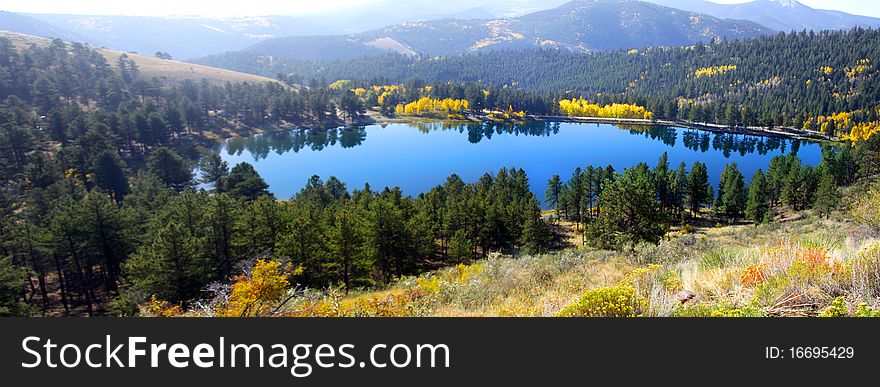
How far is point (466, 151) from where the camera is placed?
13450 cm

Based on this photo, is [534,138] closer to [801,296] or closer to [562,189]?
[562,189]

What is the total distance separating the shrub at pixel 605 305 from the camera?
7.76 m

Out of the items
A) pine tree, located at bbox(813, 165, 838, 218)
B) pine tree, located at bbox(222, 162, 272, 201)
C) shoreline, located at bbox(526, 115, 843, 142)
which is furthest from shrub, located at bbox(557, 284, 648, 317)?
shoreline, located at bbox(526, 115, 843, 142)

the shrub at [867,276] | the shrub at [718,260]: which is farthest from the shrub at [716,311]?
the shrub at [718,260]

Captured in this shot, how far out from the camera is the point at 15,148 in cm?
7325

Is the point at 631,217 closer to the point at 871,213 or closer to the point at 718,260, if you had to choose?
the point at 871,213

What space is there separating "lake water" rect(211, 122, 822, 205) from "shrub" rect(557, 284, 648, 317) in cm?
Result: 8550

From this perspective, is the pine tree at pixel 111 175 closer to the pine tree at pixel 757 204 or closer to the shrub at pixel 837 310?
the shrub at pixel 837 310

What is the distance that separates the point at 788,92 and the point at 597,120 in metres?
84.9

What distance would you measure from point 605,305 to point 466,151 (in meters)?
128

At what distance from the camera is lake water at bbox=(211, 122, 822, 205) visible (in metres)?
108

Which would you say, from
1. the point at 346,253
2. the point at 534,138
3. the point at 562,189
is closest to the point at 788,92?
the point at 534,138

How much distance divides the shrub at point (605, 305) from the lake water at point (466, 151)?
85504mm

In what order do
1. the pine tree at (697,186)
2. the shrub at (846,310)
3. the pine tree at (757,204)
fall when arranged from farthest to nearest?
the pine tree at (697,186)
the pine tree at (757,204)
the shrub at (846,310)
